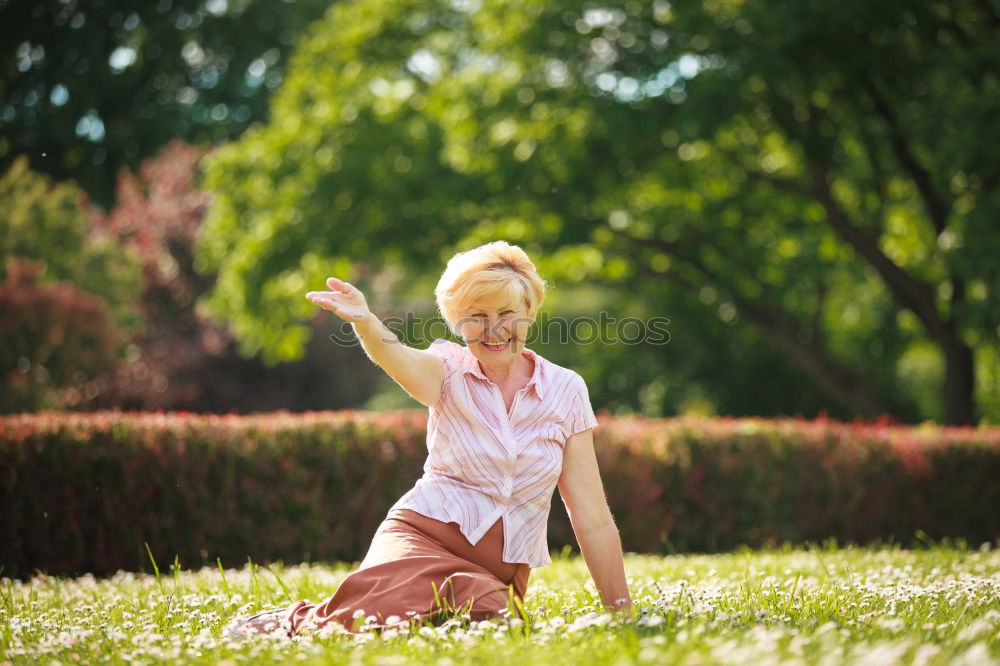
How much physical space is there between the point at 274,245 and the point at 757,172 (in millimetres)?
7601

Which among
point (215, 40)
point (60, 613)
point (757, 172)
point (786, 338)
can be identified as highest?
point (215, 40)

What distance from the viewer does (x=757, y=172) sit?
14695 mm

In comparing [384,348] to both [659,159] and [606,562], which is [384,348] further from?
[659,159]

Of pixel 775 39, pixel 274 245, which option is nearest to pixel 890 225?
pixel 775 39

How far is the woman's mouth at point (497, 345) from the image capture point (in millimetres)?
3879

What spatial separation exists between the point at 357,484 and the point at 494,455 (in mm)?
4234

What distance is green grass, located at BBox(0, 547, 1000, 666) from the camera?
114 inches

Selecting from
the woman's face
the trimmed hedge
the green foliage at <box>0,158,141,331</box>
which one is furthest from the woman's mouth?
the green foliage at <box>0,158,141,331</box>

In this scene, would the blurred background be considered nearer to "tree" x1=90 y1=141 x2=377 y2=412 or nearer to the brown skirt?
"tree" x1=90 y1=141 x2=377 y2=412

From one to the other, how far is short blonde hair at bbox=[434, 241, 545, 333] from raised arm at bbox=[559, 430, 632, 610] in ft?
2.25

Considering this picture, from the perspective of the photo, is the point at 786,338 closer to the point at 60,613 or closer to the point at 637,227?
the point at 637,227

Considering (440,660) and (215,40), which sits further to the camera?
(215,40)

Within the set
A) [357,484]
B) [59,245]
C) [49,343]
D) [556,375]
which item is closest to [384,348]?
[556,375]

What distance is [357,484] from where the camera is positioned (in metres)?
7.80
